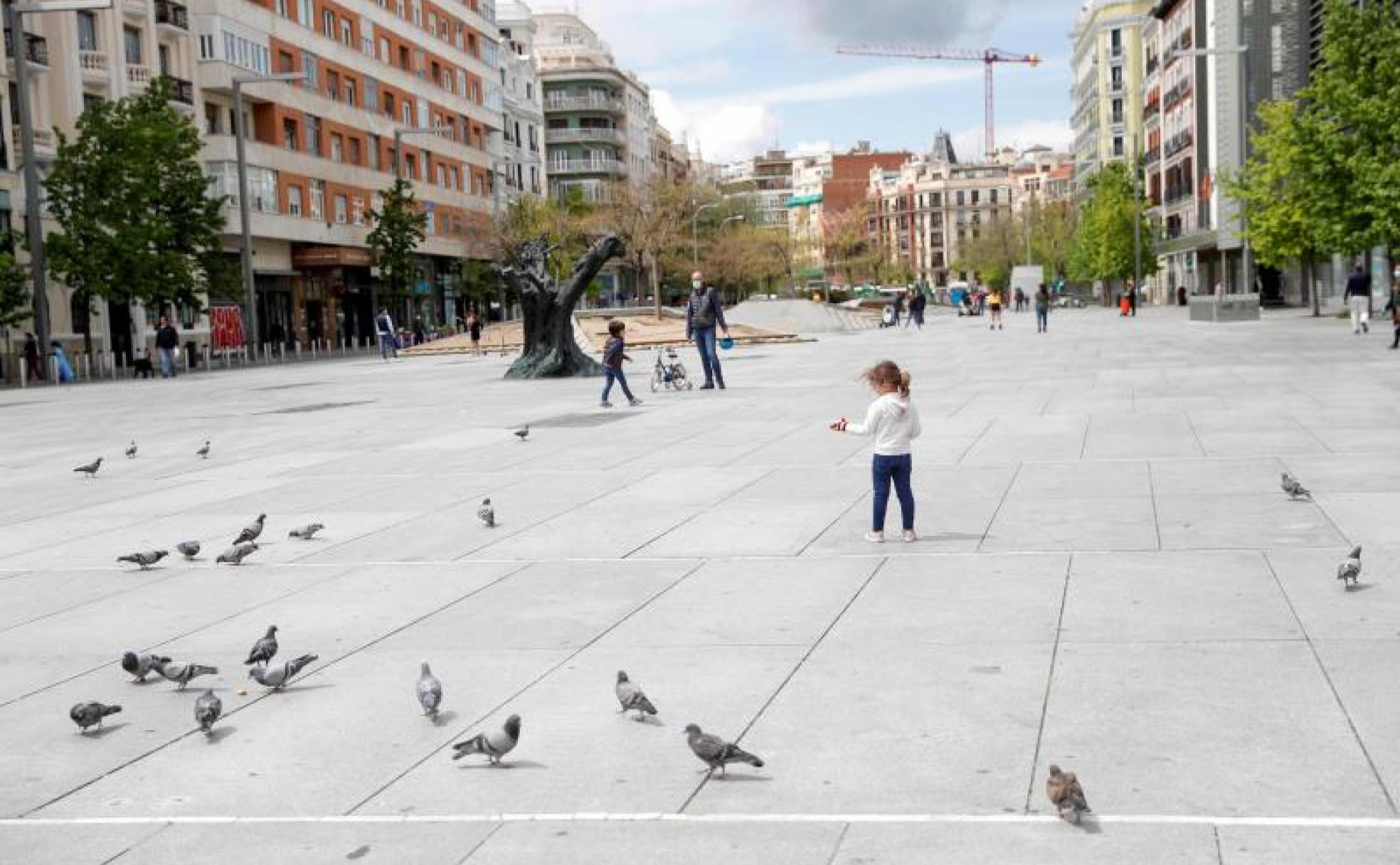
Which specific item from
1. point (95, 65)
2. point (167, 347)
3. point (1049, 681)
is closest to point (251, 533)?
point (1049, 681)

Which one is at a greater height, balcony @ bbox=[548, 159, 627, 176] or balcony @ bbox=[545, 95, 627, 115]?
balcony @ bbox=[545, 95, 627, 115]

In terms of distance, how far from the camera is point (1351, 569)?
298 inches

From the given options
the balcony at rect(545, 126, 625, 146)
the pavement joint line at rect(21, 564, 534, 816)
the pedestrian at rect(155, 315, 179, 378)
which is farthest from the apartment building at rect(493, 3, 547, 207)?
the pavement joint line at rect(21, 564, 534, 816)

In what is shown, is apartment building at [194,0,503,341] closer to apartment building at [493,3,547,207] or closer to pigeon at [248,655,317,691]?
apartment building at [493,3,547,207]

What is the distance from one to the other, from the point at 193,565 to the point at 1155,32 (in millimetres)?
97700

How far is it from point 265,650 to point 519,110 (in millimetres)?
97556

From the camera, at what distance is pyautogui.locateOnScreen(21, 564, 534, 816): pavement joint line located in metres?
5.33

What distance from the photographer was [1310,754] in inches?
204

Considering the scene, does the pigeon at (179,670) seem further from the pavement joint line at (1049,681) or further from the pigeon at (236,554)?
the pavement joint line at (1049,681)

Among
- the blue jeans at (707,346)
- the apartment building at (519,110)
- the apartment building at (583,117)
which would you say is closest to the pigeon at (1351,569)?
the blue jeans at (707,346)

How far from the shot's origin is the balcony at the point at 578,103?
125938 millimetres

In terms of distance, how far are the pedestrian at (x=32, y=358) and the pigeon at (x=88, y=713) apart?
1460 inches

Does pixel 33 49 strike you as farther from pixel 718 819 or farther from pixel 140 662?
pixel 718 819

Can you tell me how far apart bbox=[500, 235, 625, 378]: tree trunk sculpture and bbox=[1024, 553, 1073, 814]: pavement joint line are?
22.2 metres
